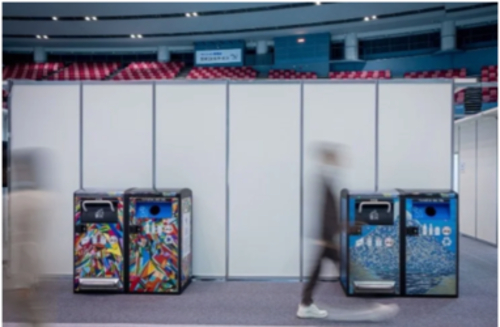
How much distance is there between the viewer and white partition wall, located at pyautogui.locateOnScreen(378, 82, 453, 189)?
17.9ft

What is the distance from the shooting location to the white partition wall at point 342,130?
5.55m

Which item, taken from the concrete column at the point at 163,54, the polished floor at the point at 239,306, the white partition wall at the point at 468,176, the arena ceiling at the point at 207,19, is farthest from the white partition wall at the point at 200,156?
the concrete column at the point at 163,54

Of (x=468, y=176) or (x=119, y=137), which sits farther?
(x=468, y=176)

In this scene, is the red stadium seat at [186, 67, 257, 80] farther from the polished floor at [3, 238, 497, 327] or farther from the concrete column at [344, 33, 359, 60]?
the polished floor at [3, 238, 497, 327]

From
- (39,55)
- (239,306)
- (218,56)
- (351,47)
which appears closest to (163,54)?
(218,56)

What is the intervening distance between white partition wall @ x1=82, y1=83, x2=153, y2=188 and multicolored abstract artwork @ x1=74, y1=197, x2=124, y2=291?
0.72 metres

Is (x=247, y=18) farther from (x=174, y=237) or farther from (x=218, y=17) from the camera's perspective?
(x=174, y=237)

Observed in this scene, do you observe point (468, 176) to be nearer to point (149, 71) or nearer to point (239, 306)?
point (239, 306)

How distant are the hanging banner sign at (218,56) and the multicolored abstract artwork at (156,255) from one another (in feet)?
44.8

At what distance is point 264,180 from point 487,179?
15.9ft

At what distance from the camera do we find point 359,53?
671 inches

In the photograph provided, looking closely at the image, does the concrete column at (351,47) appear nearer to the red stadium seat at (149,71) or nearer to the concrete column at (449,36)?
the concrete column at (449,36)

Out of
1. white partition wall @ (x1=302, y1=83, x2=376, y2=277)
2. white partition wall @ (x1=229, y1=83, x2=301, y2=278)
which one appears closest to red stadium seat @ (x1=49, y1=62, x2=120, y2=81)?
white partition wall @ (x1=229, y1=83, x2=301, y2=278)

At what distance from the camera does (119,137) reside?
5.68m
